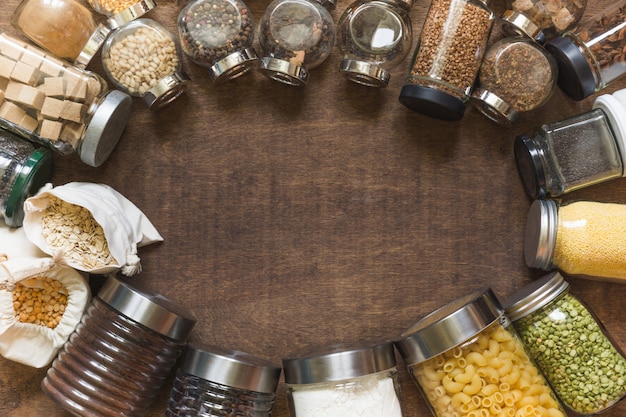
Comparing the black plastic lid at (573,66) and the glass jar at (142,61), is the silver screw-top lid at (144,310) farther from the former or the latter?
the black plastic lid at (573,66)

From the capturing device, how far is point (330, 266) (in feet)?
4.41

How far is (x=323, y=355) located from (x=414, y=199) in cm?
41

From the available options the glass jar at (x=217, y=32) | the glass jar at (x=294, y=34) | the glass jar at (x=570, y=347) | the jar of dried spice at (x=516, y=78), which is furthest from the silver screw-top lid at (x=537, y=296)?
the glass jar at (x=217, y=32)

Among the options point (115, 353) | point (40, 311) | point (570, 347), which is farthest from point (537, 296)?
point (40, 311)

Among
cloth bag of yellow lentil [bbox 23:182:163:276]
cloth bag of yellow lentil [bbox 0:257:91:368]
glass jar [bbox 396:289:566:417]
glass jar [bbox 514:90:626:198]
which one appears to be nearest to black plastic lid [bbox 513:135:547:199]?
glass jar [bbox 514:90:626:198]

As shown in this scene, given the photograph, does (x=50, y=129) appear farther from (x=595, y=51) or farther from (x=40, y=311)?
(x=595, y=51)

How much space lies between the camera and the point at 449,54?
1232mm

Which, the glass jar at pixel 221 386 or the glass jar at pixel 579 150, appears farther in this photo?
the glass jar at pixel 579 150

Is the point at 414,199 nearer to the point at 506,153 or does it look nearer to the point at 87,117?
the point at 506,153

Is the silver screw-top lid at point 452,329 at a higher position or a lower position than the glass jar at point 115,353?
higher

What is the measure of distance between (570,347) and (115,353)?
90 centimetres

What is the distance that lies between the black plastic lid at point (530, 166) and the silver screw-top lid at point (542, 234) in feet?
0.10

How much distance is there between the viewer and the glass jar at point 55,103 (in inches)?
47.4

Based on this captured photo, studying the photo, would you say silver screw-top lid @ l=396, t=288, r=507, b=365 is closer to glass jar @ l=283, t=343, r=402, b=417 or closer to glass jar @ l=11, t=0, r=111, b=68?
glass jar @ l=283, t=343, r=402, b=417
